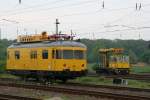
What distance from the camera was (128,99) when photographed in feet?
62.1

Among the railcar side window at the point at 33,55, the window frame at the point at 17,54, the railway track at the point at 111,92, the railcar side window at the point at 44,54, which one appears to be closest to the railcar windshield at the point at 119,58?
the window frame at the point at 17,54

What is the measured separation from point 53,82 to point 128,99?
46.0 feet

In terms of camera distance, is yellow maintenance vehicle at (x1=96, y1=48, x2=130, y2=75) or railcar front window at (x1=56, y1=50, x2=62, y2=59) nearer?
railcar front window at (x1=56, y1=50, x2=62, y2=59)

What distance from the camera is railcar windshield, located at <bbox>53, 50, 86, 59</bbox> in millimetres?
30625

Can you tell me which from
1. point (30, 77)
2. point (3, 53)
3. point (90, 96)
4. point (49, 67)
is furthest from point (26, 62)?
point (3, 53)

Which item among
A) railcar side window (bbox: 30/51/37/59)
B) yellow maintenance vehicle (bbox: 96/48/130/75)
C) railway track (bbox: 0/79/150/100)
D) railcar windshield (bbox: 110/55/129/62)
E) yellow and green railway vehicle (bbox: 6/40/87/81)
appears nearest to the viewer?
railway track (bbox: 0/79/150/100)

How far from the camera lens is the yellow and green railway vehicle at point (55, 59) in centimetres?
3056

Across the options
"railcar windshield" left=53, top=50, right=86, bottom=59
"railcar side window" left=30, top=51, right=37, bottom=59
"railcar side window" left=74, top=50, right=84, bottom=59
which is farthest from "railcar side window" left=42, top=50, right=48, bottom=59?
"railcar side window" left=74, top=50, right=84, bottom=59

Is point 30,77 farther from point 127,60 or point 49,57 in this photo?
point 127,60

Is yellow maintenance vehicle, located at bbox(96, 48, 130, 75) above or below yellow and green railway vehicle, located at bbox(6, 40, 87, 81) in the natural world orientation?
below

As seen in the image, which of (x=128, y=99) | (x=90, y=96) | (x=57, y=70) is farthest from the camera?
(x=57, y=70)

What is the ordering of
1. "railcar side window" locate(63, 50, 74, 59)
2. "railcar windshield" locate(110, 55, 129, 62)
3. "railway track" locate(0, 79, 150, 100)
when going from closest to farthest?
"railway track" locate(0, 79, 150, 100) → "railcar side window" locate(63, 50, 74, 59) → "railcar windshield" locate(110, 55, 129, 62)

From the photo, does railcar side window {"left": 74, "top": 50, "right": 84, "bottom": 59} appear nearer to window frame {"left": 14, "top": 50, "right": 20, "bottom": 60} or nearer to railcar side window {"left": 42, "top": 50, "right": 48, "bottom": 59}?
railcar side window {"left": 42, "top": 50, "right": 48, "bottom": 59}

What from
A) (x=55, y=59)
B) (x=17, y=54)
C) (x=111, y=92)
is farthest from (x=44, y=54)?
(x=111, y=92)
